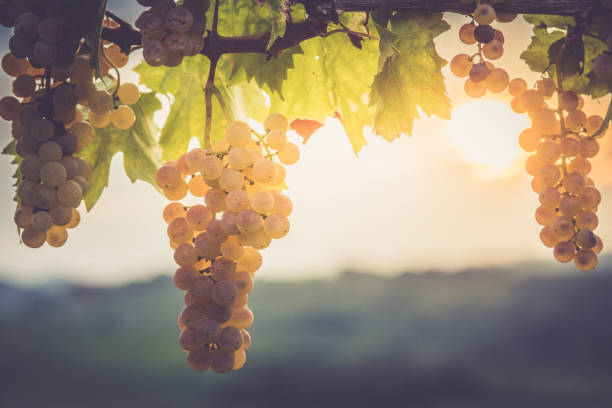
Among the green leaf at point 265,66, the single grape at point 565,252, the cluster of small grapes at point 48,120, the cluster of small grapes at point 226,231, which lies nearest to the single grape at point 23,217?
the cluster of small grapes at point 48,120

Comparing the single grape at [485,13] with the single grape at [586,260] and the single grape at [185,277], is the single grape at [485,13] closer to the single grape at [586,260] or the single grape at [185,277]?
the single grape at [586,260]

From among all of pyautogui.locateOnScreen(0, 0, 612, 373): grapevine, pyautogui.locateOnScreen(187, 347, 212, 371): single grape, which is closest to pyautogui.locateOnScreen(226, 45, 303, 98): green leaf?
pyautogui.locateOnScreen(0, 0, 612, 373): grapevine

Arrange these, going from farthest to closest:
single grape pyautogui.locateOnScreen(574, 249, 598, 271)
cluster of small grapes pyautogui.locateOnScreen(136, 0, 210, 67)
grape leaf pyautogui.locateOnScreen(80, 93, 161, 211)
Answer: grape leaf pyautogui.locateOnScreen(80, 93, 161, 211) → single grape pyautogui.locateOnScreen(574, 249, 598, 271) → cluster of small grapes pyautogui.locateOnScreen(136, 0, 210, 67)

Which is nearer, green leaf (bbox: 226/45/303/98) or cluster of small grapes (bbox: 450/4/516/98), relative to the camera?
cluster of small grapes (bbox: 450/4/516/98)

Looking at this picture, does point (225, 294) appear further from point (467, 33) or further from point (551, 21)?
point (551, 21)

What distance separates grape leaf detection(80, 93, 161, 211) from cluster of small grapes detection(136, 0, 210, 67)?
14.6 inches

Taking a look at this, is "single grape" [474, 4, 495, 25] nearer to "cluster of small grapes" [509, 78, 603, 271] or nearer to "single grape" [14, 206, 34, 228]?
"cluster of small grapes" [509, 78, 603, 271]

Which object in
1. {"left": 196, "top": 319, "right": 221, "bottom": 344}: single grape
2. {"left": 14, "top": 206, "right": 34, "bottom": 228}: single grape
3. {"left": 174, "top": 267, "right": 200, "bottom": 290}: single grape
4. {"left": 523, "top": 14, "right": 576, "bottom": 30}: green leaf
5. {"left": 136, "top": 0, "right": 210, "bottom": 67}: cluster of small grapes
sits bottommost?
{"left": 196, "top": 319, "right": 221, "bottom": 344}: single grape

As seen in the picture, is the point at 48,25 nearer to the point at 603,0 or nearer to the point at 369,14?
the point at 369,14

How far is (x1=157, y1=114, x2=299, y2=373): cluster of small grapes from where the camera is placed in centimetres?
78

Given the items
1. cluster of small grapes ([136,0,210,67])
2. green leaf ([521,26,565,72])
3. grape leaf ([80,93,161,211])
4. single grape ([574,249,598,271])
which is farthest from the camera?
grape leaf ([80,93,161,211])

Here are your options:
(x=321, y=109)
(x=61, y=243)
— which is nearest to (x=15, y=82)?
(x=61, y=243)

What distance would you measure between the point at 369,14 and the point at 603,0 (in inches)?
13.2

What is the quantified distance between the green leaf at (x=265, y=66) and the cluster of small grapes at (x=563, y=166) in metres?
0.38
